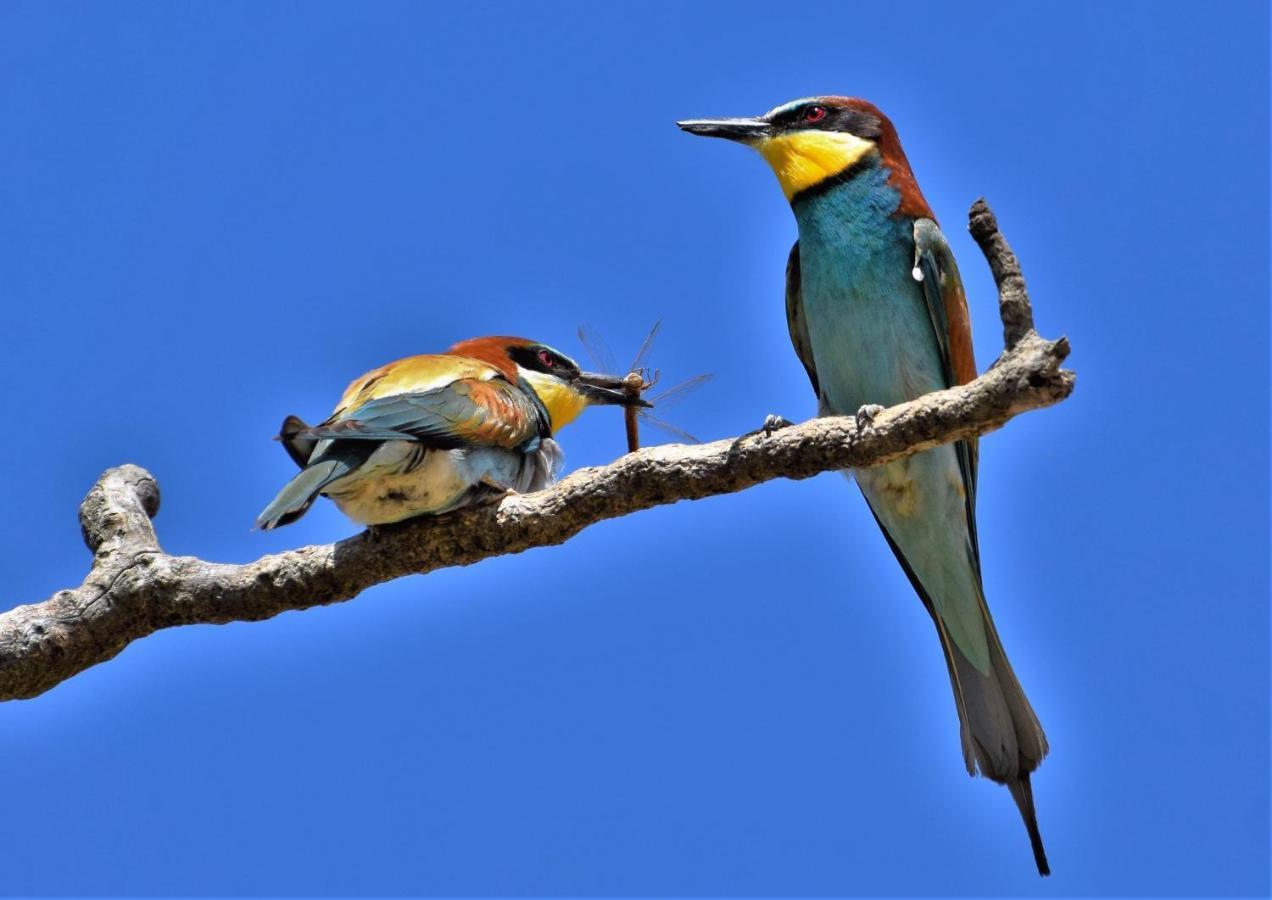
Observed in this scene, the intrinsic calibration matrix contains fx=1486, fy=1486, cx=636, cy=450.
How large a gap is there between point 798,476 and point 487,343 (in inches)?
61.5

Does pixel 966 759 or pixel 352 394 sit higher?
pixel 352 394

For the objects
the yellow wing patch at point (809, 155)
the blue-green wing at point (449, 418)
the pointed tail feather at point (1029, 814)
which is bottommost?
the pointed tail feather at point (1029, 814)

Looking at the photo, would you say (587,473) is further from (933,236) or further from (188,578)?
(933,236)

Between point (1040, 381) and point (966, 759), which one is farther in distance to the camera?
point (966, 759)

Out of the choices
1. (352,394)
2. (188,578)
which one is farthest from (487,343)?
(188,578)

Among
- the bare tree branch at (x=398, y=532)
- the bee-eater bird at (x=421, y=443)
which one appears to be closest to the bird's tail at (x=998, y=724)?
the bee-eater bird at (x=421, y=443)

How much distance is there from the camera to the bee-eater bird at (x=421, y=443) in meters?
3.52

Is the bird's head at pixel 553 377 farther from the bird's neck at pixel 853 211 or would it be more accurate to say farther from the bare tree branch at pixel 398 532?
the bare tree branch at pixel 398 532

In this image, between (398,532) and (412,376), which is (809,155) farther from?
(398,532)

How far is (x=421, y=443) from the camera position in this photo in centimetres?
363

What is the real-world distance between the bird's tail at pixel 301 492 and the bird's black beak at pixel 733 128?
1638 mm

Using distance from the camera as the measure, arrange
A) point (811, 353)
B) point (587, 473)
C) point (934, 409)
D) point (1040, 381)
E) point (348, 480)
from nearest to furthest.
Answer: point (1040, 381) → point (934, 409) → point (587, 473) → point (348, 480) → point (811, 353)

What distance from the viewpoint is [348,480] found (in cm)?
354

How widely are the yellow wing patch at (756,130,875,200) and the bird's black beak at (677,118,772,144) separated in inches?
1.8
